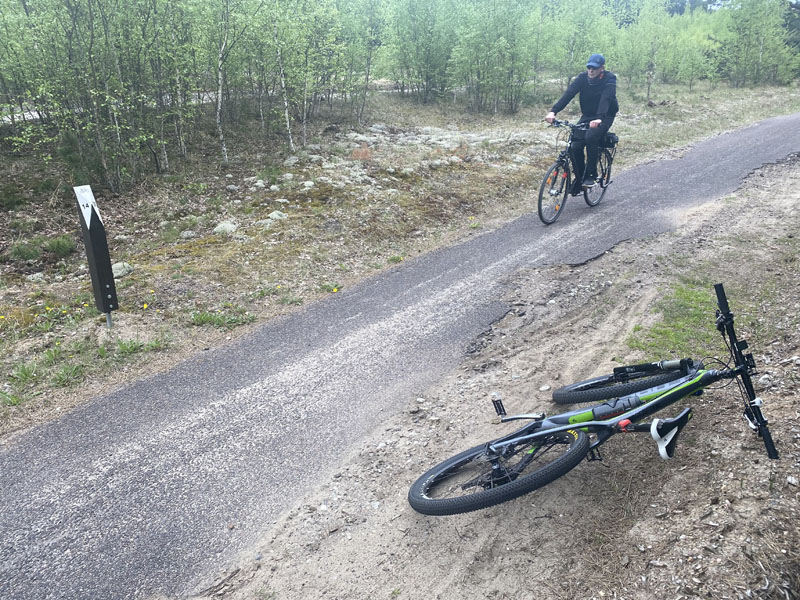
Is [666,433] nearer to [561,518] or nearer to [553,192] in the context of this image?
[561,518]

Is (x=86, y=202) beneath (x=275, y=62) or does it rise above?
beneath

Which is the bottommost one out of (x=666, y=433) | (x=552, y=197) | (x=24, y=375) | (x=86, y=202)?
(x=24, y=375)

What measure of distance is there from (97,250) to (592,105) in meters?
9.28

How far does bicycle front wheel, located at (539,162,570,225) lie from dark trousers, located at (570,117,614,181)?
33cm

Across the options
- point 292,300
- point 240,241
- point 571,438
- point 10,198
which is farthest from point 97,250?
point 10,198

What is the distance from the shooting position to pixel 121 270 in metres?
8.66

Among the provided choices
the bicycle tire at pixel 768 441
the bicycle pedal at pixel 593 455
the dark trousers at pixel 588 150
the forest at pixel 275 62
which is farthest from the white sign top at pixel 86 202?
the dark trousers at pixel 588 150

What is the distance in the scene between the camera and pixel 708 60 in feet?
119

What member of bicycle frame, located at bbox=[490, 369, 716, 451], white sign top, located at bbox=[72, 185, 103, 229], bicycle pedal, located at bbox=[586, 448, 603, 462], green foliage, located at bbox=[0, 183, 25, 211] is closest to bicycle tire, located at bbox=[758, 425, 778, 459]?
bicycle frame, located at bbox=[490, 369, 716, 451]

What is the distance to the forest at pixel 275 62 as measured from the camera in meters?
12.9

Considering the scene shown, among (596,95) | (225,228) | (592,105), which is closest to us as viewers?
(596,95)

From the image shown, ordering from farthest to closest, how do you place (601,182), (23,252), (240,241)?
1. (601,182)
2. (240,241)
3. (23,252)

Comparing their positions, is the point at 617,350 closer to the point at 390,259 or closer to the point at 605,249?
the point at 605,249

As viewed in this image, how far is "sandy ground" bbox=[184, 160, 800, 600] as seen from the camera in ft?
9.94
